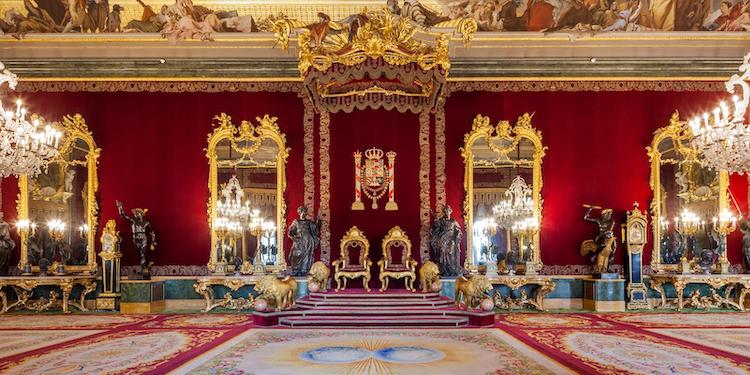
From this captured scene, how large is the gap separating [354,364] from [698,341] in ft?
16.5

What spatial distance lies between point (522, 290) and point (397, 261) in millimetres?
2763

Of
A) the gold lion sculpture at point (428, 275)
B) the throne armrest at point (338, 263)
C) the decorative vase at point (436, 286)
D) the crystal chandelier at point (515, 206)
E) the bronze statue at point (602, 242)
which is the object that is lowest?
the decorative vase at point (436, 286)

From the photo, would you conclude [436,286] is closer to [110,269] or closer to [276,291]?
[276,291]

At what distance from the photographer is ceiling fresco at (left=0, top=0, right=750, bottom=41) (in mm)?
Result: 12570

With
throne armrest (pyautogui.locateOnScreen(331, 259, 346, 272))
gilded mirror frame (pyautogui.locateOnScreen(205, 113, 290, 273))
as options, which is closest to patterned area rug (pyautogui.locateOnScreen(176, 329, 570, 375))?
throne armrest (pyautogui.locateOnScreen(331, 259, 346, 272))

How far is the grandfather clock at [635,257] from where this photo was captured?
42.5 ft

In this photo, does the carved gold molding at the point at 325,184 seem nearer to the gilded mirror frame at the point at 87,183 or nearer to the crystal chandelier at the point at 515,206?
the crystal chandelier at the point at 515,206

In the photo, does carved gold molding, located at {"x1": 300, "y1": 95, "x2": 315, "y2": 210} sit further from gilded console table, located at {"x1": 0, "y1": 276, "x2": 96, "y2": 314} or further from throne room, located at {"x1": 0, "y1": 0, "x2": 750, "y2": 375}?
gilded console table, located at {"x1": 0, "y1": 276, "x2": 96, "y2": 314}

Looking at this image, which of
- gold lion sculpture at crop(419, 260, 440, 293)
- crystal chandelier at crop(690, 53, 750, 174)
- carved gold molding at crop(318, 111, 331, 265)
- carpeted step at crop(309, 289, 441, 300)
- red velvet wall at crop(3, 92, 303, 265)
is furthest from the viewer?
red velvet wall at crop(3, 92, 303, 265)

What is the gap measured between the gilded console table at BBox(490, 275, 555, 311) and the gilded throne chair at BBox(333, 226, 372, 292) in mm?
2640

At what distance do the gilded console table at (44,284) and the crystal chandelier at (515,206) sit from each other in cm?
889

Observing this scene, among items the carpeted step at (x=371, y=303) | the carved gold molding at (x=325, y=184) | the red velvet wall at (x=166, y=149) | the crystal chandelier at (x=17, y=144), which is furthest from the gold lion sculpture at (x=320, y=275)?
the crystal chandelier at (x=17, y=144)

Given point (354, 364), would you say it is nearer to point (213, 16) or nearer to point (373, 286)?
point (373, 286)

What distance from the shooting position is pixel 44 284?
1274 cm
